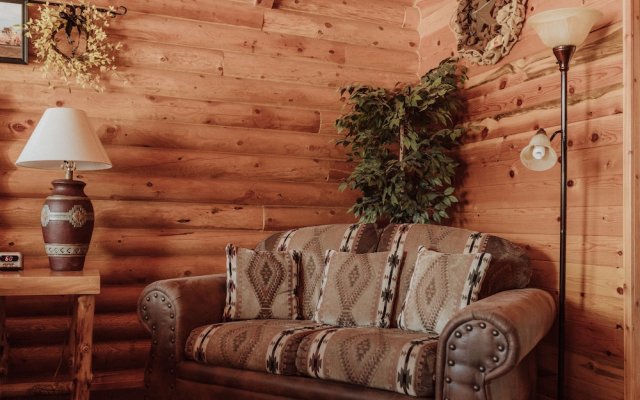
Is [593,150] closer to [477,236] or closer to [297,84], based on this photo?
[477,236]

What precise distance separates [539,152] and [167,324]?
172 cm

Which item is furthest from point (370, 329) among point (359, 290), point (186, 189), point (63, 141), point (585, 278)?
point (63, 141)

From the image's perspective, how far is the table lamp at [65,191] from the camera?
9.86ft

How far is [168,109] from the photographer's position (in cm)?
376

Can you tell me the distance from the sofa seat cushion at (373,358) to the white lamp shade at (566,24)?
51.9 inches

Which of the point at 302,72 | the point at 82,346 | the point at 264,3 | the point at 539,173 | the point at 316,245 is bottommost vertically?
the point at 82,346

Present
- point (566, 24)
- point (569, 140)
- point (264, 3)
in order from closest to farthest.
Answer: point (566, 24)
point (569, 140)
point (264, 3)

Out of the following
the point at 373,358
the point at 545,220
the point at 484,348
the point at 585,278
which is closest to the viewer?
the point at 484,348

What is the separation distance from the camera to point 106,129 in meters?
3.62

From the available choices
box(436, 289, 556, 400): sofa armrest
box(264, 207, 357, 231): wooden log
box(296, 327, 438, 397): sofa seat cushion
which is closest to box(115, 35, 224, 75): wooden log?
box(264, 207, 357, 231): wooden log

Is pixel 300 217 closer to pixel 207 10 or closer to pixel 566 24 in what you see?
pixel 207 10

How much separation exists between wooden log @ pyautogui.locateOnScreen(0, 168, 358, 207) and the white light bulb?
4.84ft

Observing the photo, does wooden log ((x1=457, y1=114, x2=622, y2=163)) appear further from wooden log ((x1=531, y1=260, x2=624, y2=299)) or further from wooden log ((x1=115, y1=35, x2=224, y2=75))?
wooden log ((x1=115, y1=35, x2=224, y2=75))

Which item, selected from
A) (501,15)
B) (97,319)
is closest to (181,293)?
(97,319)
